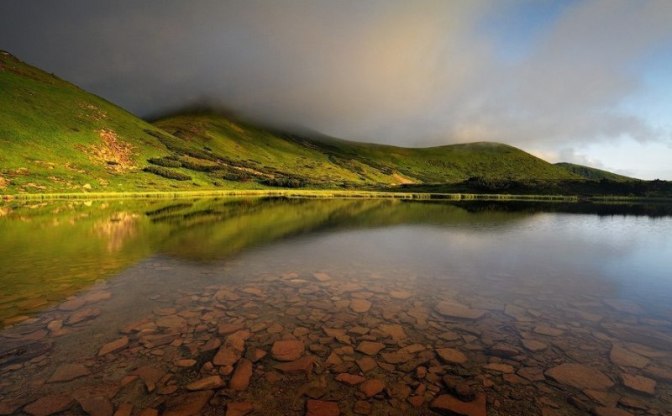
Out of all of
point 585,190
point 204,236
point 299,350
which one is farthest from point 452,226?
point 585,190

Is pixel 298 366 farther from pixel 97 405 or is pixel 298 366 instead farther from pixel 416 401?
pixel 97 405

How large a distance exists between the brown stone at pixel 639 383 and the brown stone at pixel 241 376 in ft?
36.0

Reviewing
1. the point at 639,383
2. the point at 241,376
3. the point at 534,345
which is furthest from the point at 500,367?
the point at 241,376

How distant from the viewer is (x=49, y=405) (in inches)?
340

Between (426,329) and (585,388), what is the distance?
524cm

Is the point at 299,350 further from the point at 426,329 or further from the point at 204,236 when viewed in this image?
the point at 204,236

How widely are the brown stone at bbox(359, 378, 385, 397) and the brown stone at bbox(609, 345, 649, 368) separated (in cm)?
796

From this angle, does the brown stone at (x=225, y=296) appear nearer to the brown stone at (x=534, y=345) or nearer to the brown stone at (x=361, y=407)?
the brown stone at (x=361, y=407)

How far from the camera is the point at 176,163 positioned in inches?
5226

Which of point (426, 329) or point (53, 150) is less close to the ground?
point (53, 150)

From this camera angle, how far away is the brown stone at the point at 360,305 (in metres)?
15.8

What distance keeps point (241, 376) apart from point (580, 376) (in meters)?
10.2

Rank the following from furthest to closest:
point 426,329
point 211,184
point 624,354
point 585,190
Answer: point 585,190 → point 211,184 → point 426,329 → point 624,354

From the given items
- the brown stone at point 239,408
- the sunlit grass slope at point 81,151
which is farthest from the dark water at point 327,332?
the sunlit grass slope at point 81,151
